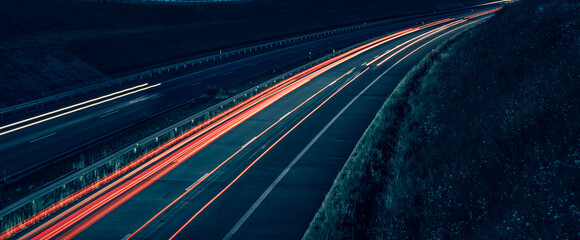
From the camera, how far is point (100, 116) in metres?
33.9

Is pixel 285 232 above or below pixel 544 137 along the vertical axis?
below

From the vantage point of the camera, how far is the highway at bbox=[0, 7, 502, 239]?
16578 mm

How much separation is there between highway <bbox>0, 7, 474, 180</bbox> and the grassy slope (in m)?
15.2

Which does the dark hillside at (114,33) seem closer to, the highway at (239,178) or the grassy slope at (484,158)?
the highway at (239,178)

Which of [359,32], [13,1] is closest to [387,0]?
[359,32]

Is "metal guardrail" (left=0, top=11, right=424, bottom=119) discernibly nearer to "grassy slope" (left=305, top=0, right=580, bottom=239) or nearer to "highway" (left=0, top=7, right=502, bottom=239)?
"highway" (left=0, top=7, right=502, bottom=239)

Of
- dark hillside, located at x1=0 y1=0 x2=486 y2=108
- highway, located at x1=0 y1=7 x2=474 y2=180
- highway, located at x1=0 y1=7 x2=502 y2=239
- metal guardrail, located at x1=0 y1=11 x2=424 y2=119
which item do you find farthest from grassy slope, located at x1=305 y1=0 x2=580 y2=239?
dark hillside, located at x1=0 y1=0 x2=486 y2=108

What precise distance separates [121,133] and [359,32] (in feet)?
195

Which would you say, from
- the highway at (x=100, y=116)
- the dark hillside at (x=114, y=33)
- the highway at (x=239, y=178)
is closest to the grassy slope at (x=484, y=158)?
the highway at (x=239, y=178)

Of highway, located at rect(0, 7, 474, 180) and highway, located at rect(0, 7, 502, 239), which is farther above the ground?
highway, located at rect(0, 7, 474, 180)

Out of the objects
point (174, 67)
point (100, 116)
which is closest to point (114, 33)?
point (174, 67)

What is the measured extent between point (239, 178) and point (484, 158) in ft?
33.7

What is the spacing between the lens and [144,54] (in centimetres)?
5809

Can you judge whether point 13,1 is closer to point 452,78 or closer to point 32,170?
point 32,170
